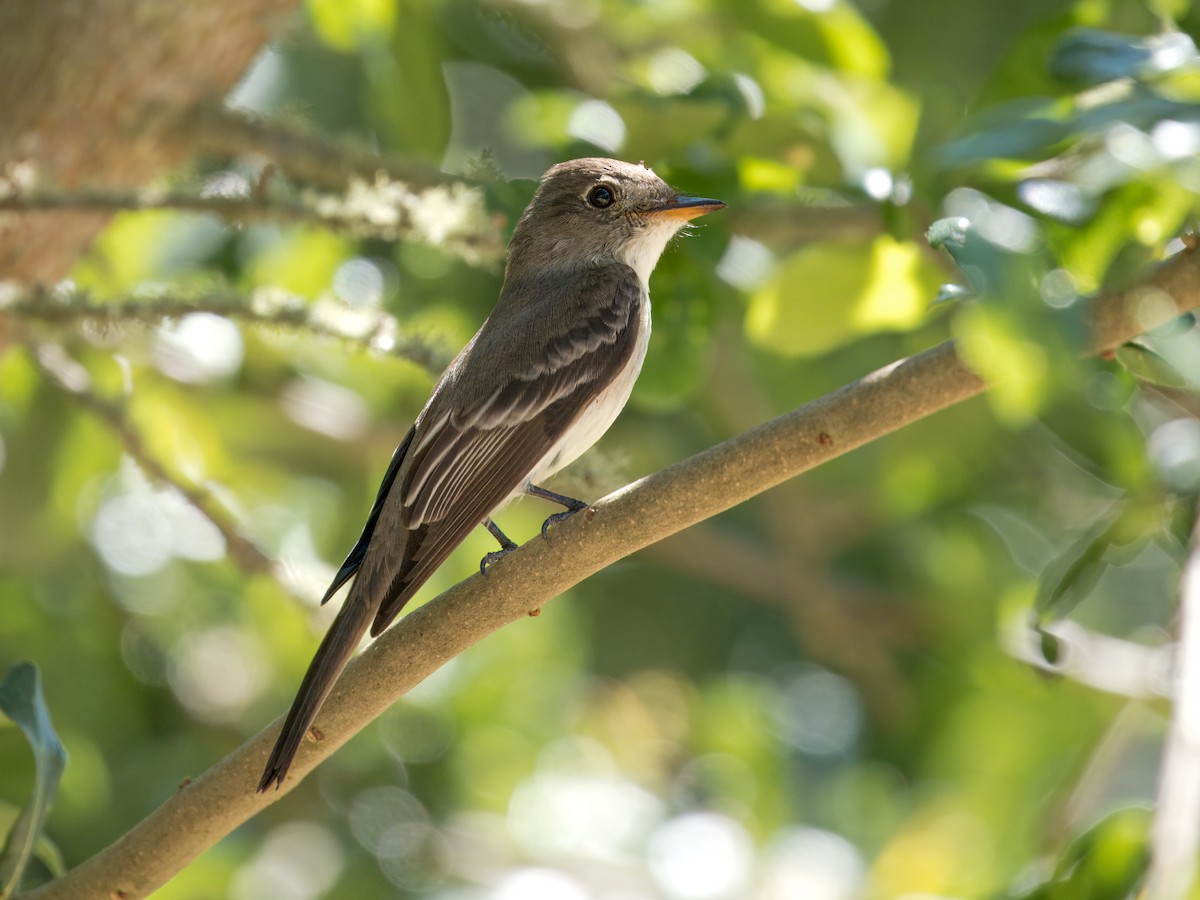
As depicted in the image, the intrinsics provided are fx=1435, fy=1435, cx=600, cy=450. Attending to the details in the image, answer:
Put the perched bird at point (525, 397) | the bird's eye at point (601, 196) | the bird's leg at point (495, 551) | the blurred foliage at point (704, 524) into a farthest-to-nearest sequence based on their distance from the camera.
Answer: the bird's eye at point (601, 196) → the blurred foliage at point (704, 524) → the perched bird at point (525, 397) → the bird's leg at point (495, 551)

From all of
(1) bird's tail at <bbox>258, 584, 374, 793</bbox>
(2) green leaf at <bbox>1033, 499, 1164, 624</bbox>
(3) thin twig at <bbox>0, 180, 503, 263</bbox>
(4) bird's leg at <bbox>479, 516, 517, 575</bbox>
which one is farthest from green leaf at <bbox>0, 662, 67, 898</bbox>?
(2) green leaf at <bbox>1033, 499, 1164, 624</bbox>

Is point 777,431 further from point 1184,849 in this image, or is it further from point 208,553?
point 208,553

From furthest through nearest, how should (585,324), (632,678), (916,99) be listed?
(632,678) → (916,99) → (585,324)

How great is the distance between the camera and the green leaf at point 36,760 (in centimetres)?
293

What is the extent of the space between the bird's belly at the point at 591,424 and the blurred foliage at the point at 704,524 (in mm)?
230

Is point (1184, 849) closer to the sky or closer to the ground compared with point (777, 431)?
closer to the ground

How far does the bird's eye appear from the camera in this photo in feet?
15.4

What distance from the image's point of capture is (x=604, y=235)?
4.72m

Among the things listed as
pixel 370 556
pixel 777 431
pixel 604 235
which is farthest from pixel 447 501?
pixel 604 235

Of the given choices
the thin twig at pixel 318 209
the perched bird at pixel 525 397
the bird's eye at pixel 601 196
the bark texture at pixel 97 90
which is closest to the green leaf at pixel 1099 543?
the perched bird at pixel 525 397

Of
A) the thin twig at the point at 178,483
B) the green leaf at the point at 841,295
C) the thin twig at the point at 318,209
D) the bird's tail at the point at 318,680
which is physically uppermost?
the green leaf at the point at 841,295

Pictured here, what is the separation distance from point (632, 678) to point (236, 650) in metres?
1.77

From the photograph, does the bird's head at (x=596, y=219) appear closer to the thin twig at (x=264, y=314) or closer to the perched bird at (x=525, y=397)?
the perched bird at (x=525, y=397)

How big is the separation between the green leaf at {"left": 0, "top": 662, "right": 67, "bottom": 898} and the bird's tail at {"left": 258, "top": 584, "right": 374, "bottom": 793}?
18.0 inches
